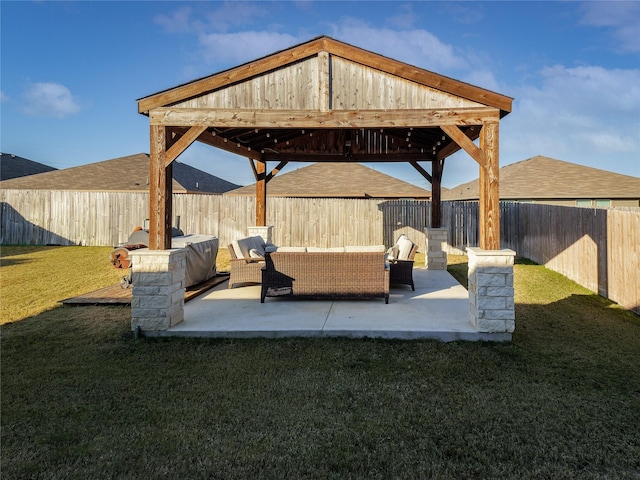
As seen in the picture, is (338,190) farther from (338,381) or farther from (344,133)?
(338,381)

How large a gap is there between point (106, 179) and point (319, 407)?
64.7ft

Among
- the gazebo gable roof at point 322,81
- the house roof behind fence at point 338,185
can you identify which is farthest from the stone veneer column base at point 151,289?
the house roof behind fence at point 338,185

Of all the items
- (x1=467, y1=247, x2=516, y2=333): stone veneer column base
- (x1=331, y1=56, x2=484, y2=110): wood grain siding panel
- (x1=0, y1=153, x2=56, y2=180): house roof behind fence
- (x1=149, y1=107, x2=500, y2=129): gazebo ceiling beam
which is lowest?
(x1=467, y1=247, x2=516, y2=333): stone veneer column base

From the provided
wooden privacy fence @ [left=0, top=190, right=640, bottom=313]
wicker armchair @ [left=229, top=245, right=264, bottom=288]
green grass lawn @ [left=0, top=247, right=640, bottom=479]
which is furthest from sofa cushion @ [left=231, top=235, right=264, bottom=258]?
wooden privacy fence @ [left=0, top=190, right=640, bottom=313]

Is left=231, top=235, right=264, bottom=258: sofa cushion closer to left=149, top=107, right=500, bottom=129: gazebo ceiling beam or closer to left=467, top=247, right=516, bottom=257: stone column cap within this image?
left=149, top=107, right=500, bottom=129: gazebo ceiling beam

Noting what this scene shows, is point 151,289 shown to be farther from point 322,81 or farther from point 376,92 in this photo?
point 376,92

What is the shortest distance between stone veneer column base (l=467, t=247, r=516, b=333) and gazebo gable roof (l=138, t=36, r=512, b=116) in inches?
79.3

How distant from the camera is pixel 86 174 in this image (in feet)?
63.3

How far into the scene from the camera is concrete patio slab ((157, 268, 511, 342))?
4.75 meters

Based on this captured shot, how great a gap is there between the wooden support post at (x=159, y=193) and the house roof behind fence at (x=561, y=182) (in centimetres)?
1583

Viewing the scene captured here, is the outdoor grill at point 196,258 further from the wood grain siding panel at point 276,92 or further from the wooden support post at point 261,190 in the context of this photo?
the wood grain siding panel at point 276,92

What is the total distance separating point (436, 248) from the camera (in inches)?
378

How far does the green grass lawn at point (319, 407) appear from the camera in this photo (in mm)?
2354

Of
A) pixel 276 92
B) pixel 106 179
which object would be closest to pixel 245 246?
pixel 276 92
